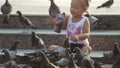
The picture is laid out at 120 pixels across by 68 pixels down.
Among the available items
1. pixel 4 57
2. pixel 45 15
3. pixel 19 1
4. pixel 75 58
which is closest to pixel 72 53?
pixel 75 58

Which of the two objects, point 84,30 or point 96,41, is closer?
point 84,30

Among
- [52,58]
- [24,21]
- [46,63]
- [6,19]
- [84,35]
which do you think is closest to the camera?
[46,63]

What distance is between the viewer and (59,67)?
869 cm

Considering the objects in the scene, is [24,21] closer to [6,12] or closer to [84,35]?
[6,12]

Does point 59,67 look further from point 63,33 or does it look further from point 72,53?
point 63,33

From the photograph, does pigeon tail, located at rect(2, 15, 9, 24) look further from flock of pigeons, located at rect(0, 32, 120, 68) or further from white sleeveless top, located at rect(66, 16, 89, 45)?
white sleeveless top, located at rect(66, 16, 89, 45)

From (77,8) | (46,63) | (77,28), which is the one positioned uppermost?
(77,8)

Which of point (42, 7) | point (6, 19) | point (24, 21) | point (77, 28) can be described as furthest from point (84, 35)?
point (42, 7)

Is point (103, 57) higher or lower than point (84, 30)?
lower

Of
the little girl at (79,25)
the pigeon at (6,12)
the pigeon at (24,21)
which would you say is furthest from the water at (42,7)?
the little girl at (79,25)

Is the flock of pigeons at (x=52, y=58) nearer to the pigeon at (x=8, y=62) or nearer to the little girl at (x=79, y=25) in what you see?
the pigeon at (x=8, y=62)

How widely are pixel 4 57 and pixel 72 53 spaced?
114cm

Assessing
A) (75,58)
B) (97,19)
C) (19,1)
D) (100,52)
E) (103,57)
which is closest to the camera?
(75,58)

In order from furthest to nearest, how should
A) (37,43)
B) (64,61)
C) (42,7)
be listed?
(42,7) < (37,43) < (64,61)
